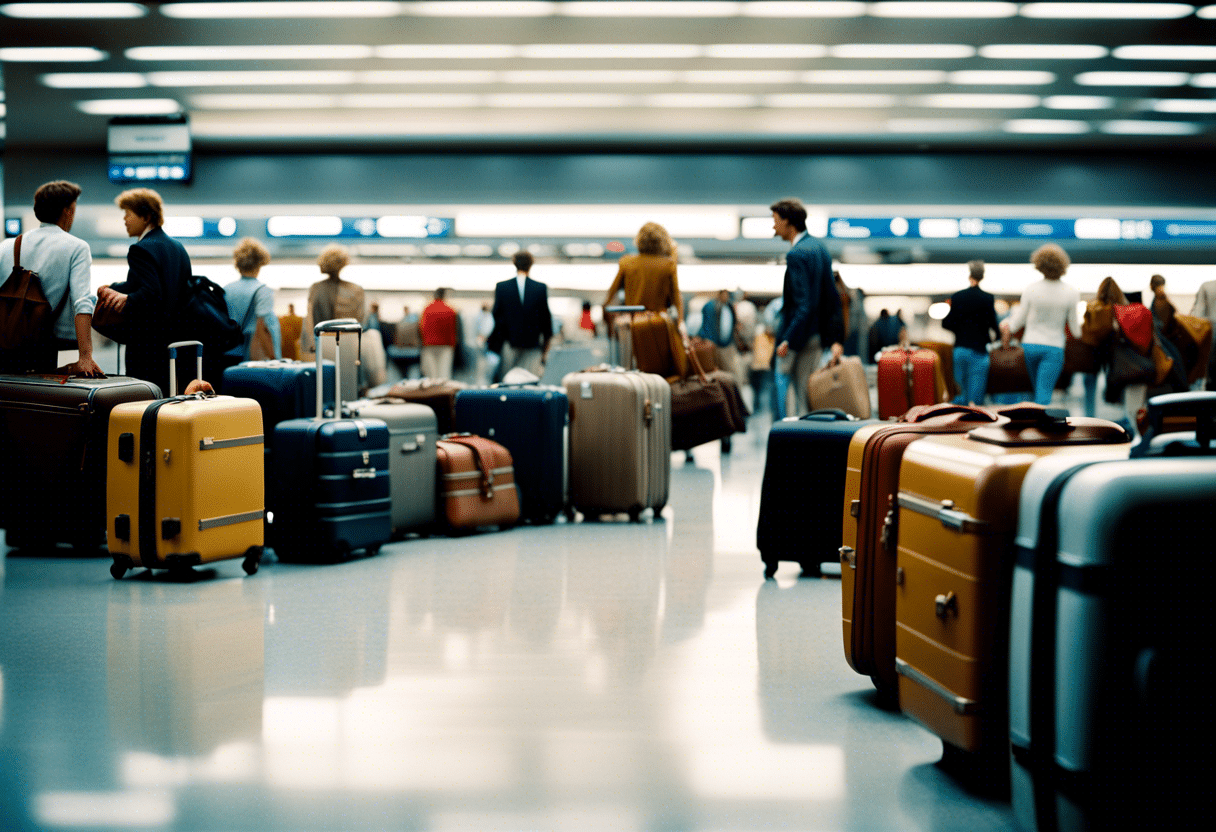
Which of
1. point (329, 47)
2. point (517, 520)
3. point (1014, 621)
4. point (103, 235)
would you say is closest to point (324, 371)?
point (517, 520)

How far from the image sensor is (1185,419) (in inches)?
192

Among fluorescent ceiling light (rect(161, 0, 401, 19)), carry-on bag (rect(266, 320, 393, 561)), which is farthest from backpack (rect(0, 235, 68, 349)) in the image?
fluorescent ceiling light (rect(161, 0, 401, 19))

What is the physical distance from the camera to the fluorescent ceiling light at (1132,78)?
44.7ft

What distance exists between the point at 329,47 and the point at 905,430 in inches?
450

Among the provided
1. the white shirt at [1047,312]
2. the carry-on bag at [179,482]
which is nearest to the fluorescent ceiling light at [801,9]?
the white shirt at [1047,312]

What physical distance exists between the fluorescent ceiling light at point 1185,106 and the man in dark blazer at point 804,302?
11078 mm

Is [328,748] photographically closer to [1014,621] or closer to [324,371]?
[1014,621]

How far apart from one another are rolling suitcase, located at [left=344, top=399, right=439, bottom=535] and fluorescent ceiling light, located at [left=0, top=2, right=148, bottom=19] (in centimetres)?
772

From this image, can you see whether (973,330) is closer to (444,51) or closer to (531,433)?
(531,433)

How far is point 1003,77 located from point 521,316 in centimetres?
857

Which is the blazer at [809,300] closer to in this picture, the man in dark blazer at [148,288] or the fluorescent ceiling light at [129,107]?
the man in dark blazer at [148,288]

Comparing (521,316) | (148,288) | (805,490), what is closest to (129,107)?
(521,316)

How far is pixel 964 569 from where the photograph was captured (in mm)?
2059

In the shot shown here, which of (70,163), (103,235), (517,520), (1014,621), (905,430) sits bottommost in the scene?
(517,520)
